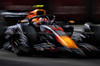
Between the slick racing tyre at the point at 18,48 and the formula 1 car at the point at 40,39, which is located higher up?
the formula 1 car at the point at 40,39

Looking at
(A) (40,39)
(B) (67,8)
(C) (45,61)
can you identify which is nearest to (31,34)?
(A) (40,39)

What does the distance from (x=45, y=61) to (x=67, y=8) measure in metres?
9.49

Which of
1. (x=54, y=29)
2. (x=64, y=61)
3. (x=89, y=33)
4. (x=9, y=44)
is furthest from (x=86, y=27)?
(x=9, y=44)

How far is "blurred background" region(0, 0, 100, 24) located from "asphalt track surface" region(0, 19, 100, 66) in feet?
28.1

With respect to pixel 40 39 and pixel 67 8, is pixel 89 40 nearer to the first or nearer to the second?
pixel 40 39

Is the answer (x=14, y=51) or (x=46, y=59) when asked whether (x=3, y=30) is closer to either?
(x=14, y=51)

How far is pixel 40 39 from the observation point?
4.87 metres

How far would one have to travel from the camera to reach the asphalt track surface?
415cm

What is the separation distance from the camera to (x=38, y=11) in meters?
6.51

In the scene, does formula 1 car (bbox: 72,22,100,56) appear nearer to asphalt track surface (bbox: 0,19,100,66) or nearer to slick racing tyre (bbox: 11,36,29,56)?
asphalt track surface (bbox: 0,19,100,66)

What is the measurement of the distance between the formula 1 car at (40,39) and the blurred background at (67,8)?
7.97m

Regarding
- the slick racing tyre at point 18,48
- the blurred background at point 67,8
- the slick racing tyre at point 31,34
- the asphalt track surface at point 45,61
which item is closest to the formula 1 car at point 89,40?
the asphalt track surface at point 45,61

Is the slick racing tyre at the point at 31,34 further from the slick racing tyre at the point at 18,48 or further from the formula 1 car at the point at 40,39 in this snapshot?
the slick racing tyre at the point at 18,48

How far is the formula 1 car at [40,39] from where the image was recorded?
4.61m
